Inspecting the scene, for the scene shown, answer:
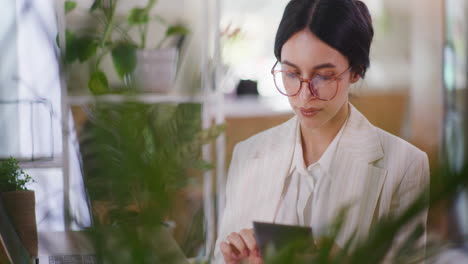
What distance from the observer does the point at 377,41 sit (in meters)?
0.88

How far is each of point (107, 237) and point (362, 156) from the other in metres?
0.57

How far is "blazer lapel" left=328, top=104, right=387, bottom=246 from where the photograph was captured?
2.77ft

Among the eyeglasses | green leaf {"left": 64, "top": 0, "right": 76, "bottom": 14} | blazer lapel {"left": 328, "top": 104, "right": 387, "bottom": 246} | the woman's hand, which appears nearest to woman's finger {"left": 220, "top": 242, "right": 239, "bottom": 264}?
the woman's hand

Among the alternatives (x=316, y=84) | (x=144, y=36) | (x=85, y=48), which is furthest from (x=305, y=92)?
(x=85, y=48)

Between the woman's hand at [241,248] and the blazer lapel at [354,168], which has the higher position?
the blazer lapel at [354,168]

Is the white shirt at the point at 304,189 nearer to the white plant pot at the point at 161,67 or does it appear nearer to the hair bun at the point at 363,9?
the hair bun at the point at 363,9

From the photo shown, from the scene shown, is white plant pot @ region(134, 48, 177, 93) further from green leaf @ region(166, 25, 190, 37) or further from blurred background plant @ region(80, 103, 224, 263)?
blurred background plant @ region(80, 103, 224, 263)

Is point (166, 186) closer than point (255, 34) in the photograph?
Yes

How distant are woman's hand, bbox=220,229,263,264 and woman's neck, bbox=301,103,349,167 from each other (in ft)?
0.54

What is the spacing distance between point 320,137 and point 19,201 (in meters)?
0.56

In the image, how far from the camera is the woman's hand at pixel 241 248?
86cm

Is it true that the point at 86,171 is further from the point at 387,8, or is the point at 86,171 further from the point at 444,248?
the point at 387,8

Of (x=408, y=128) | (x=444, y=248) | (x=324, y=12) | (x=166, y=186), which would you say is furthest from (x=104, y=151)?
(x=408, y=128)

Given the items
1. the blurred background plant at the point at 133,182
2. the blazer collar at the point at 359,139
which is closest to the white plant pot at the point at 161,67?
the blazer collar at the point at 359,139
